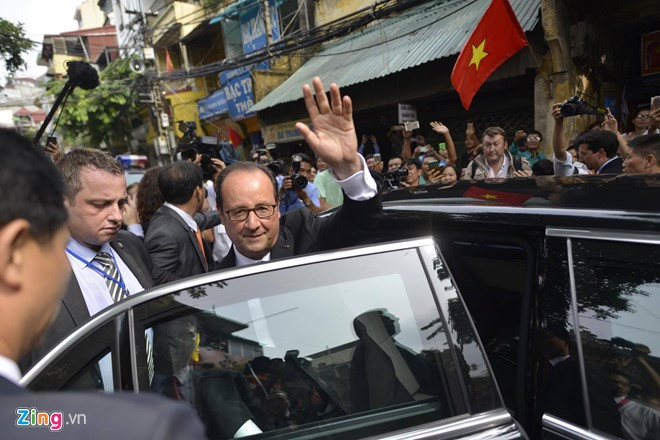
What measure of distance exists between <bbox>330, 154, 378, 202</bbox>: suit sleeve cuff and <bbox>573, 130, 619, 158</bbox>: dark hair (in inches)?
116

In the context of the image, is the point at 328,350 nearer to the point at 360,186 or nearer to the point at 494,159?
the point at 360,186

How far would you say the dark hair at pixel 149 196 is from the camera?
336cm

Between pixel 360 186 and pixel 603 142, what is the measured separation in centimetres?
302

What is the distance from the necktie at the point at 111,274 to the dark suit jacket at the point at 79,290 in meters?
0.09

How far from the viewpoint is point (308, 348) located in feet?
3.72

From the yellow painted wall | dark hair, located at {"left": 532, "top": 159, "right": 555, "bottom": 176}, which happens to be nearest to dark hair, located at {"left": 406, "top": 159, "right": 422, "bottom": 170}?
dark hair, located at {"left": 532, "top": 159, "right": 555, "bottom": 176}

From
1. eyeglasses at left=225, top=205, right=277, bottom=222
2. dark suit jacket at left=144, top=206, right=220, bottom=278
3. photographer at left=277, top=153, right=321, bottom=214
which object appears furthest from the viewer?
photographer at left=277, top=153, right=321, bottom=214

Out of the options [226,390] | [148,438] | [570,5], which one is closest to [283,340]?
[226,390]

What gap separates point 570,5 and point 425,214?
226 inches

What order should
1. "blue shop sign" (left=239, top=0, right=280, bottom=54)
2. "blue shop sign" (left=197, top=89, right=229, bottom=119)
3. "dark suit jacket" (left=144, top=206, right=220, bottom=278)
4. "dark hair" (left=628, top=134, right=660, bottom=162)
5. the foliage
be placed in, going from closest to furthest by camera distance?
"dark suit jacket" (left=144, top=206, right=220, bottom=278), "dark hair" (left=628, top=134, right=660, bottom=162), "blue shop sign" (left=239, top=0, right=280, bottom=54), "blue shop sign" (left=197, top=89, right=229, bottom=119), the foliage

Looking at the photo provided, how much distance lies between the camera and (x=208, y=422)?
1033 millimetres

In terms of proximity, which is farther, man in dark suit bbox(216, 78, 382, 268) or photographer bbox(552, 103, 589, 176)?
photographer bbox(552, 103, 589, 176)

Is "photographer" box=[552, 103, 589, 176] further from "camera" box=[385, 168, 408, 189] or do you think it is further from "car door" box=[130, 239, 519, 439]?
"car door" box=[130, 239, 519, 439]

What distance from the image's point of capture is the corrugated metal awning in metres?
6.62
